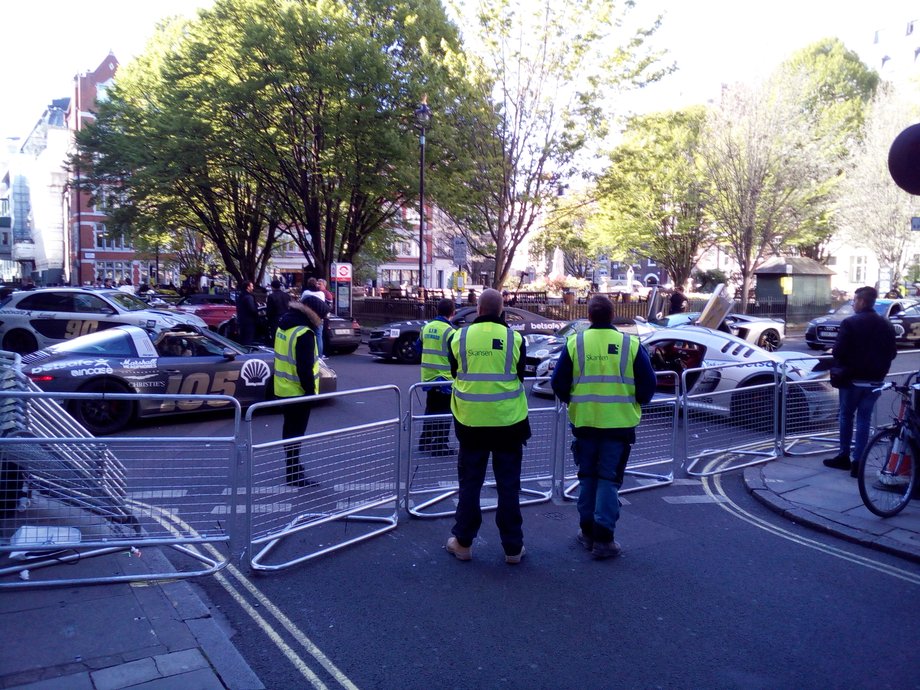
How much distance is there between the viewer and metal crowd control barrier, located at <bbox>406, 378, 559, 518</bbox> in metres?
6.58

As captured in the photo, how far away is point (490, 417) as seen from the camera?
5.37 m

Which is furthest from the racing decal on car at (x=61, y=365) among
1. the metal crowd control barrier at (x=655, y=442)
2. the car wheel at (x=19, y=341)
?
the car wheel at (x=19, y=341)

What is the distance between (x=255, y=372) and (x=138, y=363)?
1.61 meters

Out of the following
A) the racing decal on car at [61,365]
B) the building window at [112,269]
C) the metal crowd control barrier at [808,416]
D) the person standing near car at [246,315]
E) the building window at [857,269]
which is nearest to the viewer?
the metal crowd control barrier at [808,416]

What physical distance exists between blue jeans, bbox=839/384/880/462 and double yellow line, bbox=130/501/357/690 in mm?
5846

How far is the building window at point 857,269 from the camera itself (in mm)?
60344

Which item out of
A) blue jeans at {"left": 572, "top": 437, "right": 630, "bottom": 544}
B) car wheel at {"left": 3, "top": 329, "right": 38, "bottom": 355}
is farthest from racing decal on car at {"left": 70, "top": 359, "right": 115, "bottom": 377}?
car wheel at {"left": 3, "top": 329, "right": 38, "bottom": 355}

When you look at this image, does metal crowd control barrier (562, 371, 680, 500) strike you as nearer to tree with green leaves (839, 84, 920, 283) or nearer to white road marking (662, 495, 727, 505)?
white road marking (662, 495, 727, 505)

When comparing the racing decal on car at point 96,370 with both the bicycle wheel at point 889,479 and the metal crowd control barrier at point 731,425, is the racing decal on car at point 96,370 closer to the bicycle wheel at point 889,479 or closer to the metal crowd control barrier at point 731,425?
the metal crowd control barrier at point 731,425

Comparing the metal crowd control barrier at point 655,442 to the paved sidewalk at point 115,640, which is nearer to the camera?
the paved sidewalk at point 115,640

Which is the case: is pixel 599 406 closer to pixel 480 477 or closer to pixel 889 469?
pixel 480 477

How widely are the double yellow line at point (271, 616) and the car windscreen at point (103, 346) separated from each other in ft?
17.9

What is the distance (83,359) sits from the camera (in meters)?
10.2

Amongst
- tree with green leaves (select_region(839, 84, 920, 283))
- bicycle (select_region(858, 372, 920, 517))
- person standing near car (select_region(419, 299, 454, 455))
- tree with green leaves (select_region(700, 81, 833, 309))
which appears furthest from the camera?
tree with green leaves (select_region(839, 84, 920, 283))
